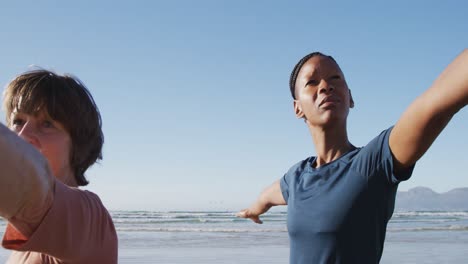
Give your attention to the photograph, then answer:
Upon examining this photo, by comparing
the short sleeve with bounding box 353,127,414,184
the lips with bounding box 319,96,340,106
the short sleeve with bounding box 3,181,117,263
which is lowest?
the short sleeve with bounding box 3,181,117,263

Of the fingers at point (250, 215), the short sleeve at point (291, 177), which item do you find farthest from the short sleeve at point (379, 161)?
the fingers at point (250, 215)

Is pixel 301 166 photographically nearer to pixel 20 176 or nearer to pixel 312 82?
pixel 312 82

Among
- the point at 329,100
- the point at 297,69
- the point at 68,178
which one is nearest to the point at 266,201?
the point at 297,69

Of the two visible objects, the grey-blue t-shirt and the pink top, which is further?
the grey-blue t-shirt

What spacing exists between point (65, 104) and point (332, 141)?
55.0 inches

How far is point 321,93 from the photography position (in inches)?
107

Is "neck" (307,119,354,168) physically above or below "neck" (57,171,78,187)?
above

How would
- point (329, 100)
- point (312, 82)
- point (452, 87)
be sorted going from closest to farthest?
point (452, 87) → point (329, 100) → point (312, 82)

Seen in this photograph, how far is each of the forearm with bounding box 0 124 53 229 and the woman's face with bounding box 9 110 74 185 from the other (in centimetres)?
72

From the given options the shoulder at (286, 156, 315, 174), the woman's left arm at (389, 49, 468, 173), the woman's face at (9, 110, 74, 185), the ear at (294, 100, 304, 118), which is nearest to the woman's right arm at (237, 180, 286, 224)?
the shoulder at (286, 156, 315, 174)

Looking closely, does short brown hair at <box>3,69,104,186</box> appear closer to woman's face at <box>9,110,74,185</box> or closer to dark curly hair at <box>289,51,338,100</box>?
woman's face at <box>9,110,74,185</box>

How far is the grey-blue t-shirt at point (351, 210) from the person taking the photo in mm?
2271

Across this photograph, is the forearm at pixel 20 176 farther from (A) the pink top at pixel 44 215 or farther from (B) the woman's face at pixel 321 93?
(B) the woman's face at pixel 321 93

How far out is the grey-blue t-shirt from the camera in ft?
7.45
